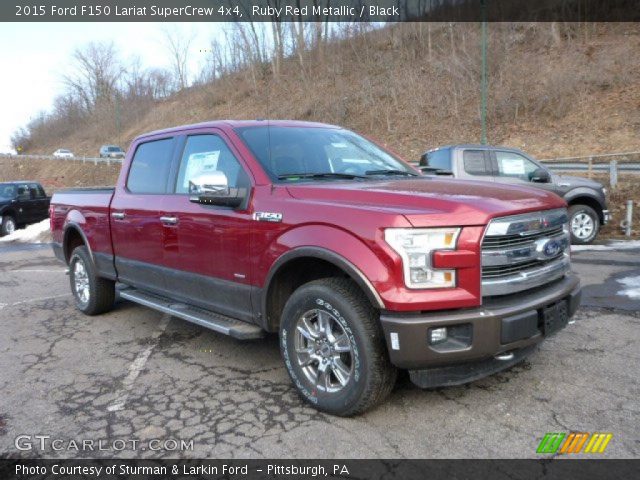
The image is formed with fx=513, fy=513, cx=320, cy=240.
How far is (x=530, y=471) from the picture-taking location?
2650mm

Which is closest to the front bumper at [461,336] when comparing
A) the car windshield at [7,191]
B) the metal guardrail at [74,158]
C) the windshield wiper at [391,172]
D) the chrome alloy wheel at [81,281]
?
the windshield wiper at [391,172]

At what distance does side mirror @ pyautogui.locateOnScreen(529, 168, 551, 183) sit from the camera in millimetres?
8797

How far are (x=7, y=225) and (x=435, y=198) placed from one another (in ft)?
57.0

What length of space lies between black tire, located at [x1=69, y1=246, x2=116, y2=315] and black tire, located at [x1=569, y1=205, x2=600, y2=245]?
8.27 meters

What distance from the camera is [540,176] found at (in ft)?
Answer: 29.0

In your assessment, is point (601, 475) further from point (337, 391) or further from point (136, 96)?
point (136, 96)

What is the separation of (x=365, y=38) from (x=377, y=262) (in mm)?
39517

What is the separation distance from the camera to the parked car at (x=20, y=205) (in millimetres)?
16609

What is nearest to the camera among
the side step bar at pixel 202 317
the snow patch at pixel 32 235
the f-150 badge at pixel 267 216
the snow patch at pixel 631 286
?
the f-150 badge at pixel 267 216

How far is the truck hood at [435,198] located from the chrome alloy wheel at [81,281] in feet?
12.0

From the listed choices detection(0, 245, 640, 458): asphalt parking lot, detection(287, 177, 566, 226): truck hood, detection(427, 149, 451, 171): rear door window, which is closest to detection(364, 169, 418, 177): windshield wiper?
detection(287, 177, 566, 226): truck hood

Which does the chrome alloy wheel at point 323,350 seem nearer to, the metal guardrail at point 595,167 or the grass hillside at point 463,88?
the metal guardrail at point 595,167

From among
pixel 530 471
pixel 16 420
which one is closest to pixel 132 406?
pixel 16 420

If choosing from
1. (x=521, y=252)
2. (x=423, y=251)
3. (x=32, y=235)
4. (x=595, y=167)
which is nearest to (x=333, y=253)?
(x=423, y=251)
